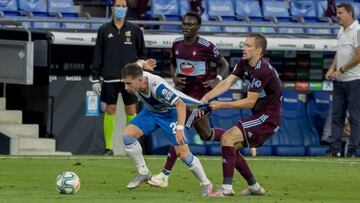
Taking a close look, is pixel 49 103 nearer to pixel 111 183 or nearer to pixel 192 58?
pixel 192 58

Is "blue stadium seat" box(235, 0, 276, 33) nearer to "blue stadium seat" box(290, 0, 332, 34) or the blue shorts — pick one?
"blue stadium seat" box(290, 0, 332, 34)

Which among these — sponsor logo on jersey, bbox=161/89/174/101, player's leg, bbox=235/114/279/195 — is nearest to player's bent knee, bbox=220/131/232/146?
player's leg, bbox=235/114/279/195

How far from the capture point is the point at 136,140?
14.4 m

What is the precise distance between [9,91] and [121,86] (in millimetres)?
2697

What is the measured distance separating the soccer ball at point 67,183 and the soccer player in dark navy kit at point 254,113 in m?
1.45

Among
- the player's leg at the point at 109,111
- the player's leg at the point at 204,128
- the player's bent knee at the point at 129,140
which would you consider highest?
the player's bent knee at the point at 129,140

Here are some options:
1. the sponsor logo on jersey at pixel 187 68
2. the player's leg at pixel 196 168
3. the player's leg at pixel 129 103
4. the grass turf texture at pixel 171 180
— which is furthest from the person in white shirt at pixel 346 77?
the player's leg at pixel 196 168

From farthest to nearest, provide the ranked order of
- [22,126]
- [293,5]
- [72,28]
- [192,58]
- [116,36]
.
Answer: [293,5], [72,28], [22,126], [116,36], [192,58]

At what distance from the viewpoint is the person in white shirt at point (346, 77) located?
20.4 metres

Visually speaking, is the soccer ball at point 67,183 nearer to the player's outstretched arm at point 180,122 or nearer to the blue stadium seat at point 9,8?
the player's outstretched arm at point 180,122

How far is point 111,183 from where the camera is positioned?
1546cm

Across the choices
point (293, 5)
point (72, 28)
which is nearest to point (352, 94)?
point (72, 28)

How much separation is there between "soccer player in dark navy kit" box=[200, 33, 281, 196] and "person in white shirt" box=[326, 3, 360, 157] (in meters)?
6.21

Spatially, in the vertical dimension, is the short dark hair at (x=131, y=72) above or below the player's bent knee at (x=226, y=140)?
above
